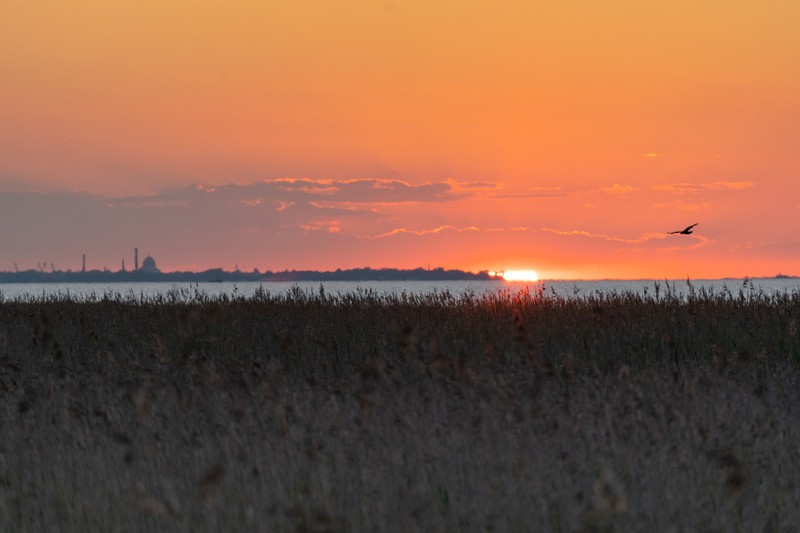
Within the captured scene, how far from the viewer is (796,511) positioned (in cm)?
508

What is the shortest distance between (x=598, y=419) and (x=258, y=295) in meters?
15.3

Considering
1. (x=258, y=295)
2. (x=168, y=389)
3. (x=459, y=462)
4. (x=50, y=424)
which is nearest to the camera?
(x=459, y=462)

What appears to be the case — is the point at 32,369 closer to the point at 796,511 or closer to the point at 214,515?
the point at 214,515

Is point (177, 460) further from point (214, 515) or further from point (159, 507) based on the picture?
point (159, 507)

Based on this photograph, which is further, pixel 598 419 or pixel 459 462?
pixel 598 419

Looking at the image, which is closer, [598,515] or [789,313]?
[598,515]

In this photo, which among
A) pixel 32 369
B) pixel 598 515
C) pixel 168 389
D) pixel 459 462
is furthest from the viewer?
pixel 32 369

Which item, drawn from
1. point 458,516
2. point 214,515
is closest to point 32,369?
point 214,515

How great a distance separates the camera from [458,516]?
4633 mm

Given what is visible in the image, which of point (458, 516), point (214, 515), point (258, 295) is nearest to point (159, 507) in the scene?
point (214, 515)

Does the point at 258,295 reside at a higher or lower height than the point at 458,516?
higher

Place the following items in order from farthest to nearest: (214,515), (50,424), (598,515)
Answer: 1. (50,424)
2. (214,515)
3. (598,515)

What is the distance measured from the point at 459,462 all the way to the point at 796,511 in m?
2.02

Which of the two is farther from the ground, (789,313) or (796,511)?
(789,313)
